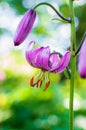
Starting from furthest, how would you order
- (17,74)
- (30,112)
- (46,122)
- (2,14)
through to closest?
(2,14)
(17,74)
(30,112)
(46,122)

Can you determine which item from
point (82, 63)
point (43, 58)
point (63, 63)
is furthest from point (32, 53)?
point (82, 63)

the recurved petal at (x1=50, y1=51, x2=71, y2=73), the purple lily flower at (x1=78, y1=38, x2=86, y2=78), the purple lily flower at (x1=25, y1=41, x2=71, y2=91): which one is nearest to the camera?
the purple lily flower at (x1=78, y1=38, x2=86, y2=78)

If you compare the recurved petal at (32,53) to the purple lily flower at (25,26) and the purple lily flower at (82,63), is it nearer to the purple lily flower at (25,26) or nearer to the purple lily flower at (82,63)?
the purple lily flower at (25,26)

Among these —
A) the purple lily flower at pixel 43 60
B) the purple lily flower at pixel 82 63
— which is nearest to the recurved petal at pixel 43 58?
the purple lily flower at pixel 43 60

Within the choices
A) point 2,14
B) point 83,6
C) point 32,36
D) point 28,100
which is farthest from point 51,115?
point 83,6

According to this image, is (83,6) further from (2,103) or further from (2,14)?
(2,103)

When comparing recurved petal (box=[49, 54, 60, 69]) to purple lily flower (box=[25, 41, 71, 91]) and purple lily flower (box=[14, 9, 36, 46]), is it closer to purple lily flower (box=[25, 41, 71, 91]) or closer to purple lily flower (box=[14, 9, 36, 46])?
purple lily flower (box=[25, 41, 71, 91])

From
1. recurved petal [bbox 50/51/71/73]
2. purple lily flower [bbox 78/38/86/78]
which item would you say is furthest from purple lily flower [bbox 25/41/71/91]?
purple lily flower [bbox 78/38/86/78]

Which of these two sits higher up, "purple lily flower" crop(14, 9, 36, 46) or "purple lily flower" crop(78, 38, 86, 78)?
"purple lily flower" crop(14, 9, 36, 46)
